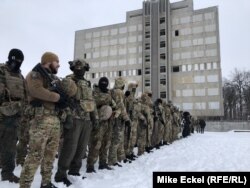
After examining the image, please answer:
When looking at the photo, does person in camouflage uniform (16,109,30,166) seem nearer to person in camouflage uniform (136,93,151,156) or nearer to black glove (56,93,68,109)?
black glove (56,93,68,109)

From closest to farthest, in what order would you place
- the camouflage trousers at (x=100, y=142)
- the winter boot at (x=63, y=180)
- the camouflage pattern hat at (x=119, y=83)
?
the winter boot at (x=63, y=180)
the camouflage trousers at (x=100, y=142)
the camouflage pattern hat at (x=119, y=83)

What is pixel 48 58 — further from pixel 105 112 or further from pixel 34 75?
pixel 105 112

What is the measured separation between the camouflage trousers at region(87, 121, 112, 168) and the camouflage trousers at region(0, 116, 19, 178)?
1.60 meters

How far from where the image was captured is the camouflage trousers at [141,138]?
Result: 9125 mm

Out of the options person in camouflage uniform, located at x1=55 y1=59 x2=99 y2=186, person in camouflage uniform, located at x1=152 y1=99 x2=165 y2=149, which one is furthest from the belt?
person in camouflage uniform, located at x1=152 y1=99 x2=165 y2=149

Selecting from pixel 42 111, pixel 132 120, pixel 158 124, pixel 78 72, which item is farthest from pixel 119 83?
pixel 158 124

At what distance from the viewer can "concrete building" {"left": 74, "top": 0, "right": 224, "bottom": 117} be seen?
2277 inches

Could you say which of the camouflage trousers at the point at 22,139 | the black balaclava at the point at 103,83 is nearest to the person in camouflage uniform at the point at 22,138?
the camouflage trousers at the point at 22,139

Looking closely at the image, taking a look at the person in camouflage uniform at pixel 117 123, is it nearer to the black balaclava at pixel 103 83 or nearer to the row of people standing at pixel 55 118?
the row of people standing at pixel 55 118

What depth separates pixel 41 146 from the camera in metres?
4.11

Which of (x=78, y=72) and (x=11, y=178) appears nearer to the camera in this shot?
(x=11, y=178)

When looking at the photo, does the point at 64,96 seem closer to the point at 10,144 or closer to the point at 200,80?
the point at 10,144

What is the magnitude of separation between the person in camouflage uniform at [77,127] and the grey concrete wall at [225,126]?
49265 mm

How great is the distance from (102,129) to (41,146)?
2.33 meters
